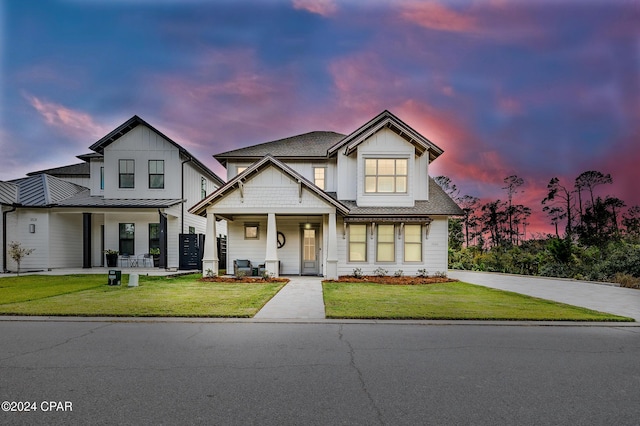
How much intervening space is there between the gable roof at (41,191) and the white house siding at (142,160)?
2.83 meters

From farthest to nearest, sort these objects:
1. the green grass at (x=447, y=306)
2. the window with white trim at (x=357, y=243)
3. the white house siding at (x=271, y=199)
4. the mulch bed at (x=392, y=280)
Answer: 1. the window with white trim at (x=357, y=243)
2. the white house siding at (x=271, y=199)
3. the mulch bed at (x=392, y=280)
4. the green grass at (x=447, y=306)

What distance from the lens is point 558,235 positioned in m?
36.5

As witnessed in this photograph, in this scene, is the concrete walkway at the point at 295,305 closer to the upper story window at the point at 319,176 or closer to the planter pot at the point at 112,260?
the upper story window at the point at 319,176

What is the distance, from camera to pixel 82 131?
2594 centimetres

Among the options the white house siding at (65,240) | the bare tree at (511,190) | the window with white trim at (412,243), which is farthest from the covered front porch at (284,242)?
the bare tree at (511,190)

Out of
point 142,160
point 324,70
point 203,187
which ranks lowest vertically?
point 203,187

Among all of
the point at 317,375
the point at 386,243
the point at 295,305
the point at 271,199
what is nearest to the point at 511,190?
the point at 386,243

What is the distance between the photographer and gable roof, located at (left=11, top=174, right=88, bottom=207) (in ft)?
65.5

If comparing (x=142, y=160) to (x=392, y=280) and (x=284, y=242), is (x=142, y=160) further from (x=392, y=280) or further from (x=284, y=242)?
(x=392, y=280)

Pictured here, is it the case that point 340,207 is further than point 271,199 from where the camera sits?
No

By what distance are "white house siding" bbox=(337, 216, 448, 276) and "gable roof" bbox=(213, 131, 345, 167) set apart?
4.69 m

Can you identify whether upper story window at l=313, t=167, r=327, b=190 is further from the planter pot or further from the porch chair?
the planter pot

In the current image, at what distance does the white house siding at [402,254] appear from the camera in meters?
18.3

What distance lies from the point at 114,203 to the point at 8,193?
6309 millimetres
